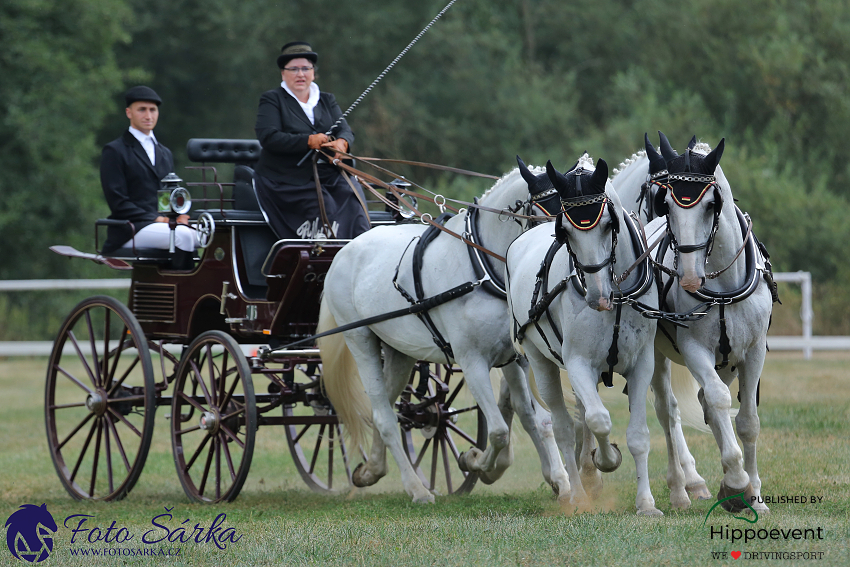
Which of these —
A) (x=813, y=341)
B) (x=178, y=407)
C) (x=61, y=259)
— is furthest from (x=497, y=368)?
(x=61, y=259)

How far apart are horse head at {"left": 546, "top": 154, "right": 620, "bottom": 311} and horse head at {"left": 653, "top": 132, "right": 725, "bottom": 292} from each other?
0.28m

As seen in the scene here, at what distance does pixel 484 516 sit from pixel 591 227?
1.84 m

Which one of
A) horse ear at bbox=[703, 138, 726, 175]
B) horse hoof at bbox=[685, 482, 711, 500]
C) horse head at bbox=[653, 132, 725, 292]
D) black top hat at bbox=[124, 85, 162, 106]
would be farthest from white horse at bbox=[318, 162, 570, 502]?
black top hat at bbox=[124, 85, 162, 106]

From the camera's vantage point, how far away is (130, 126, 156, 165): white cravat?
847 centimetres

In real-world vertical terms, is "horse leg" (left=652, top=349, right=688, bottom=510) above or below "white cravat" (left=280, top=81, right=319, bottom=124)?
below

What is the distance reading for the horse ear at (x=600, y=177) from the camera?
16.3 ft

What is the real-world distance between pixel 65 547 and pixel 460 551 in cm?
201

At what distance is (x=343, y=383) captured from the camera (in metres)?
7.39

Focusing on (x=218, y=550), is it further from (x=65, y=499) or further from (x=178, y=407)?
(x=65, y=499)

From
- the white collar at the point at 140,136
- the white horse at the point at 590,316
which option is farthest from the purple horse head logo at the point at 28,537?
the white collar at the point at 140,136

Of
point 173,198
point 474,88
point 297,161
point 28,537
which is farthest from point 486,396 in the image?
point 474,88

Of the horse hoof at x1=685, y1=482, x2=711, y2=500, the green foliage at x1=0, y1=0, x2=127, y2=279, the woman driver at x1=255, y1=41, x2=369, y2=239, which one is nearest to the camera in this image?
the horse hoof at x1=685, y1=482, x2=711, y2=500

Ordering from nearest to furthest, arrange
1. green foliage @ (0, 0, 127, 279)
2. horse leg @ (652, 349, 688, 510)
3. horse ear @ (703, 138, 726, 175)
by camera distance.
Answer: horse ear @ (703, 138, 726, 175) → horse leg @ (652, 349, 688, 510) → green foliage @ (0, 0, 127, 279)

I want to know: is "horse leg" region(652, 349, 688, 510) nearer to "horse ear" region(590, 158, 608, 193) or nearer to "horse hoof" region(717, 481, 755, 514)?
"horse hoof" region(717, 481, 755, 514)
